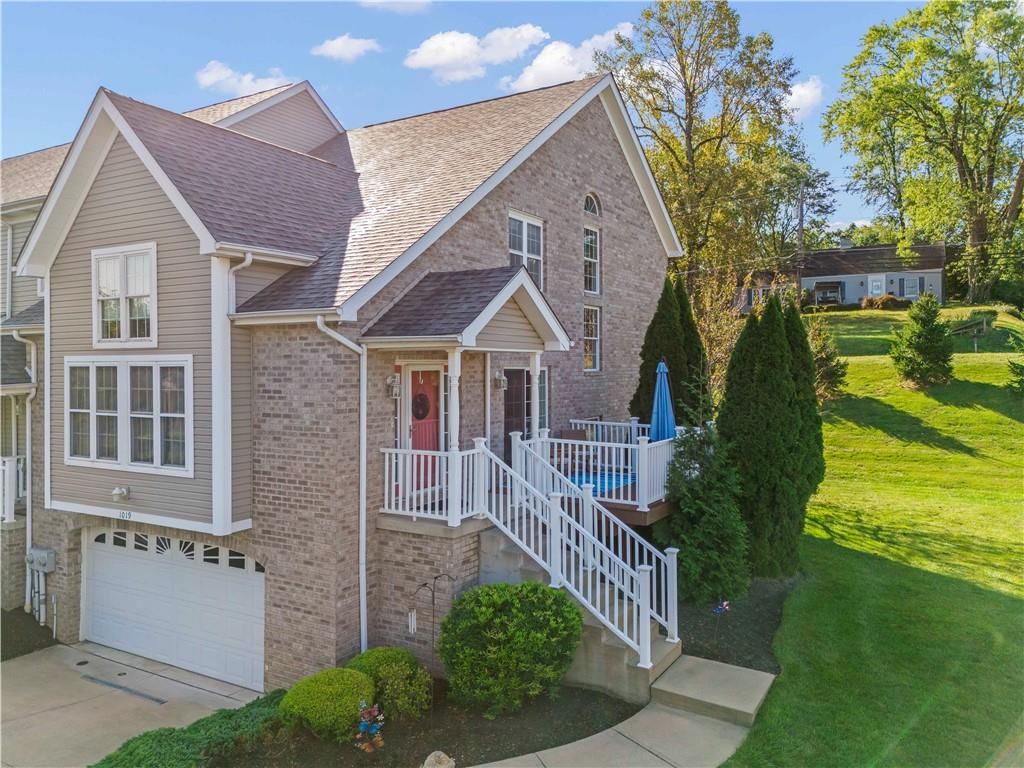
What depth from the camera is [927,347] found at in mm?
24953

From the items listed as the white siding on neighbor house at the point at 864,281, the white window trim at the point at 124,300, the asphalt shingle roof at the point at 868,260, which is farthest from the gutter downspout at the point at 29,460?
the white siding on neighbor house at the point at 864,281

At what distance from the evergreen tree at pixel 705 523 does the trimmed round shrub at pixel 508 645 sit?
125 inches

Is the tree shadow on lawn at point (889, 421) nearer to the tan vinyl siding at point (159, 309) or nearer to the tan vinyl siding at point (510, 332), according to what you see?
the tan vinyl siding at point (510, 332)

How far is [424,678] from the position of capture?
8.29m

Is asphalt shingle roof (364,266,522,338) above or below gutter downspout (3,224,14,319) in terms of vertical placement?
below

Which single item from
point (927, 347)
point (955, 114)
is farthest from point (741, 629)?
point (955, 114)

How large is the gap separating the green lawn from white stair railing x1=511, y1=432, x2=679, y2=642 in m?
1.61

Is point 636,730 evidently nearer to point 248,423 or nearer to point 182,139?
point 248,423

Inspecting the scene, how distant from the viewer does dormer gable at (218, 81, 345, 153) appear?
17219mm

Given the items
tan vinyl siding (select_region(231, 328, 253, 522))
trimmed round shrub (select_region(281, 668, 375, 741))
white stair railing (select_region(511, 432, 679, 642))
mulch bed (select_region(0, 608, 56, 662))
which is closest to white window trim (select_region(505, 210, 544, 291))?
white stair railing (select_region(511, 432, 679, 642))

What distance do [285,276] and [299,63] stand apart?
10744mm

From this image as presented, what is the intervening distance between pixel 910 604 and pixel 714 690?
16.0ft

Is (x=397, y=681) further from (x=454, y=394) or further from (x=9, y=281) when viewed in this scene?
(x=9, y=281)

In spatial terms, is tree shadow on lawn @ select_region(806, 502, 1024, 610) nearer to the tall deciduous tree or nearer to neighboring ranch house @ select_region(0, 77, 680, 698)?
neighboring ranch house @ select_region(0, 77, 680, 698)
